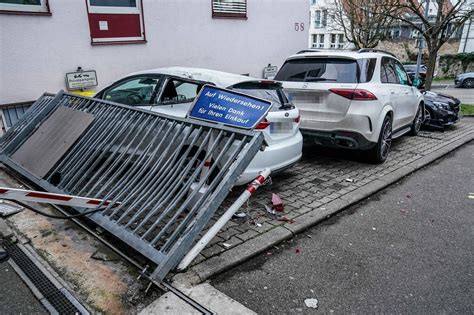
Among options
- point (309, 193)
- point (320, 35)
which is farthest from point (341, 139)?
point (320, 35)

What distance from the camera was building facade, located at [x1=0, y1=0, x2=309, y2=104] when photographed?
6.65m

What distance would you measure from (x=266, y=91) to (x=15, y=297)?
3543 mm

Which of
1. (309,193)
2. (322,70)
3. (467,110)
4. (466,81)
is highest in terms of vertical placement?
(322,70)

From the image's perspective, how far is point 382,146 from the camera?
243 inches

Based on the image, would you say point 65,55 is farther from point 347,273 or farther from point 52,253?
point 347,273

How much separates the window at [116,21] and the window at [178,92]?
396 cm

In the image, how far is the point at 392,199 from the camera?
4.88 m

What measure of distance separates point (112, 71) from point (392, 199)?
649 centimetres

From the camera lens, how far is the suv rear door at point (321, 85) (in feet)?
18.7

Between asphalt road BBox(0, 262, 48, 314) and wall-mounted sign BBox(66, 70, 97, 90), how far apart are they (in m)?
5.24

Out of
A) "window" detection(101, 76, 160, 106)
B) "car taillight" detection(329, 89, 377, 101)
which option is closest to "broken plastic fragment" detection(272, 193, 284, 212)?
"window" detection(101, 76, 160, 106)

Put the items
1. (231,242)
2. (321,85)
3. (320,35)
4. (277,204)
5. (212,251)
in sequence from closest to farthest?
(212,251), (231,242), (277,204), (321,85), (320,35)

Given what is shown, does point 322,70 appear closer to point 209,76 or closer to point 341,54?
point 341,54

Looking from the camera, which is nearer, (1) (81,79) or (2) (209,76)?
(2) (209,76)
